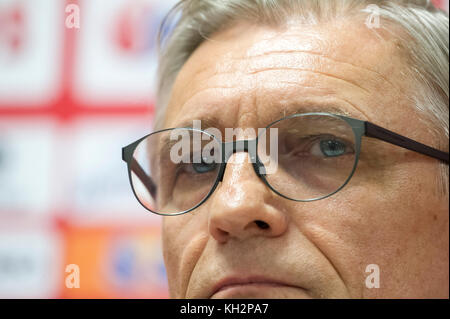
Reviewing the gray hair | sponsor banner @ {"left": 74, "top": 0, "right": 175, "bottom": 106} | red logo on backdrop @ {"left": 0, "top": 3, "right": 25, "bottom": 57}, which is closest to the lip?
the gray hair

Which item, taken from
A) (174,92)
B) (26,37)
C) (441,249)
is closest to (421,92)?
(441,249)

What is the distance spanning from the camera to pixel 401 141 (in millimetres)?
1097

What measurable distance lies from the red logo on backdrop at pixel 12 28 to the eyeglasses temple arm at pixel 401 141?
1595mm

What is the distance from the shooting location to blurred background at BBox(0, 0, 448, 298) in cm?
192

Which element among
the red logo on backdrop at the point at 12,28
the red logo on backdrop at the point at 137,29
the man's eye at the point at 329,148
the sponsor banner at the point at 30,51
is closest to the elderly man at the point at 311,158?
the man's eye at the point at 329,148

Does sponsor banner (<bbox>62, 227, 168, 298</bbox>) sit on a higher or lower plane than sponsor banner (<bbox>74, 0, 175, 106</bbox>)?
lower

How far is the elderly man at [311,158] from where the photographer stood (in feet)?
3.36

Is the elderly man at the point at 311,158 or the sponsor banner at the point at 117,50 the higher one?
the sponsor banner at the point at 117,50

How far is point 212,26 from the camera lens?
1.39m

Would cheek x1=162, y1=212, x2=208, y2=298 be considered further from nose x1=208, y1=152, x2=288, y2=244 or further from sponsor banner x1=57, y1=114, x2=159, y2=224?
sponsor banner x1=57, y1=114, x2=159, y2=224

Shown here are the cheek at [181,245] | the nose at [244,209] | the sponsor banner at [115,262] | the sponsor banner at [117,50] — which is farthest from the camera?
the sponsor banner at [117,50]

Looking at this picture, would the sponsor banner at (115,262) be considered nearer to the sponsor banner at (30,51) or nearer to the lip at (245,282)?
the sponsor banner at (30,51)

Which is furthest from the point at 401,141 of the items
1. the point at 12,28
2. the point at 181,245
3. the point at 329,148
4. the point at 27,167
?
the point at 12,28

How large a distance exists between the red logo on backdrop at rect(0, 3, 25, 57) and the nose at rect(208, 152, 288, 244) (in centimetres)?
144
